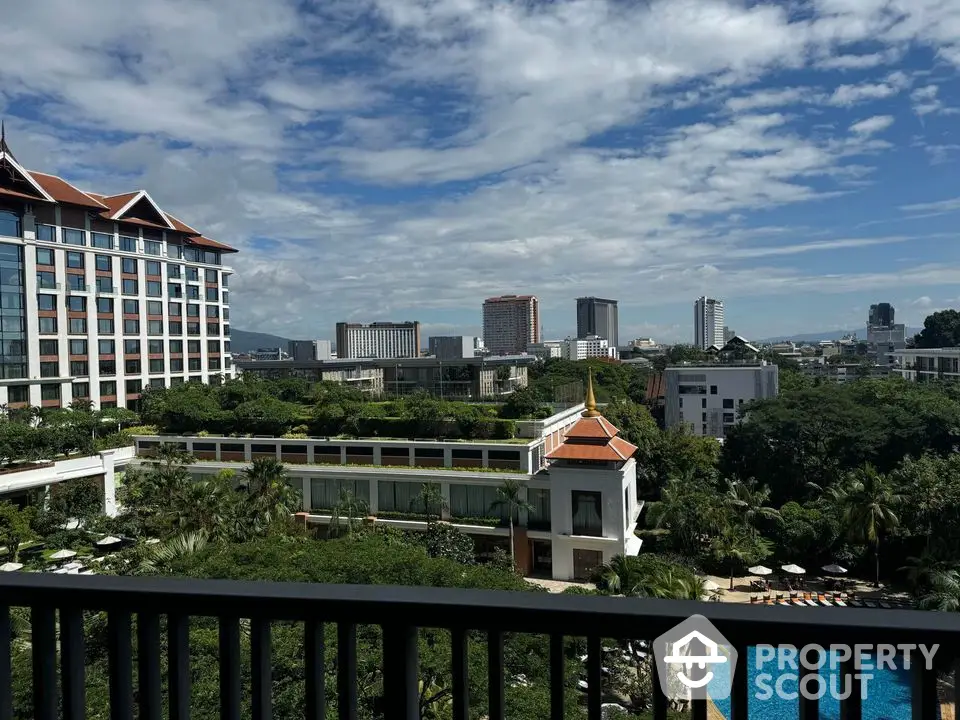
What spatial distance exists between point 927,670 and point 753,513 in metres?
21.3

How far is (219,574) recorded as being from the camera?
983cm

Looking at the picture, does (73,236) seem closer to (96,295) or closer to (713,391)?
(96,295)

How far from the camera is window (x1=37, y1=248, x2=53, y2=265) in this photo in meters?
29.7

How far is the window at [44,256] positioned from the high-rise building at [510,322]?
101 m

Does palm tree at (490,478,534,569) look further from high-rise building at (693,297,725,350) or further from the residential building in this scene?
high-rise building at (693,297,725,350)

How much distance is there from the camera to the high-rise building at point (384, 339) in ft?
365

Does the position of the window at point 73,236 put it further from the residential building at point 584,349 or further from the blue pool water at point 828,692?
the residential building at point 584,349

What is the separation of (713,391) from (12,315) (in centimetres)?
3404

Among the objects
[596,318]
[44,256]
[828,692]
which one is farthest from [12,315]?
[596,318]

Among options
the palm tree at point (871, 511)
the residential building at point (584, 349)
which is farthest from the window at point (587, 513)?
the residential building at point (584, 349)

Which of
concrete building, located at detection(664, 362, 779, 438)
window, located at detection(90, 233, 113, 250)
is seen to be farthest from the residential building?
window, located at detection(90, 233, 113, 250)

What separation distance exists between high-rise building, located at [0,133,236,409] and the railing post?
108 ft

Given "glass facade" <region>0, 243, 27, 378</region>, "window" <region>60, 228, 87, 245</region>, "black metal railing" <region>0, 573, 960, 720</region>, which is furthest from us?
"window" <region>60, 228, 87, 245</region>

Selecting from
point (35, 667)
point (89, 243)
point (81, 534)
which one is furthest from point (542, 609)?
point (89, 243)
